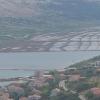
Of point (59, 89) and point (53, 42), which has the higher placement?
point (59, 89)

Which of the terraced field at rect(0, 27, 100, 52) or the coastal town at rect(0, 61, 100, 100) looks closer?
the coastal town at rect(0, 61, 100, 100)

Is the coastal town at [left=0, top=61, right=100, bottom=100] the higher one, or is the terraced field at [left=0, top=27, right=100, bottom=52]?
the coastal town at [left=0, top=61, right=100, bottom=100]

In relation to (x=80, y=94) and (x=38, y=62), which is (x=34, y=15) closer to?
(x=38, y=62)

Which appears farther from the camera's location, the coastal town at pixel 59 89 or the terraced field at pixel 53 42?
the terraced field at pixel 53 42

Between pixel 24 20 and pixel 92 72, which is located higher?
pixel 92 72

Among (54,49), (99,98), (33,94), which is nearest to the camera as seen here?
(99,98)

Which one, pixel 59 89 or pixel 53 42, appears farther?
pixel 53 42

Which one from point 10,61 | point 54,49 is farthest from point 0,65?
point 54,49

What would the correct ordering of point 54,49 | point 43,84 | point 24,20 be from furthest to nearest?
point 24,20 < point 54,49 < point 43,84
